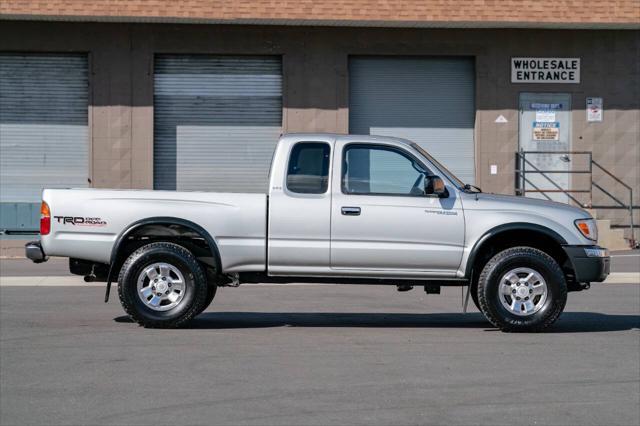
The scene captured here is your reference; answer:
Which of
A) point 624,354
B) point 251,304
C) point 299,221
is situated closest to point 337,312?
point 251,304

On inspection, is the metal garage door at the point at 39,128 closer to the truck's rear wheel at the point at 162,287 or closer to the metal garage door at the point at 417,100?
the metal garage door at the point at 417,100

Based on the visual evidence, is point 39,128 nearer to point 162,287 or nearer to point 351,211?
point 162,287

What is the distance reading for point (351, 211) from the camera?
37.4ft

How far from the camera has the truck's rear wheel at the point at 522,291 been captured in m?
11.2

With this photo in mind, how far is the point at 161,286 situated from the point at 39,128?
16.2m

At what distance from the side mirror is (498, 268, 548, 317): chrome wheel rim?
1.04 m

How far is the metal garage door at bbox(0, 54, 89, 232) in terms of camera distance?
26.4m

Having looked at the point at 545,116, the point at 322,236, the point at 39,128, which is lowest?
the point at 322,236

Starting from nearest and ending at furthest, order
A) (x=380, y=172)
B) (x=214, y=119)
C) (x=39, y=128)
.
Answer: (x=380, y=172) < (x=39, y=128) < (x=214, y=119)

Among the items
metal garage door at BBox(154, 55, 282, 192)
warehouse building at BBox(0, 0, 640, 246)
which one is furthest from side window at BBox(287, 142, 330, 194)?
metal garage door at BBox(154, 55, 282, 192)

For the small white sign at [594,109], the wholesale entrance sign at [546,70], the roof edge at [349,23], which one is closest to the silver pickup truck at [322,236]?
the roof edge at [349,23]

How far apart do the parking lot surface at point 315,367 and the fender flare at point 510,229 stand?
81cm

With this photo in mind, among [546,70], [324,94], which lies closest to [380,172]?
[324,94]

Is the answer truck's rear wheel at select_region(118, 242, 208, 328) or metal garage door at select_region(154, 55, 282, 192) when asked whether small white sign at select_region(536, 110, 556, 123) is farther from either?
truck's rear wheel at select_region(118, 242, 208, 328)
